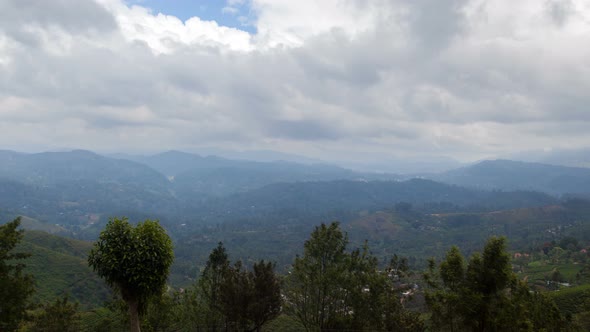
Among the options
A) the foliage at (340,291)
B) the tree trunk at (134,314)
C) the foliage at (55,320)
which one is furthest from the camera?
the foliage at (55,320)

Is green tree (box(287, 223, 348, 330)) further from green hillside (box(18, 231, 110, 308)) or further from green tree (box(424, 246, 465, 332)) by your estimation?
green hillside (box(18, 231, 110, 308))

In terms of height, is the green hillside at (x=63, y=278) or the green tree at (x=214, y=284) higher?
the green tree at (x=214, y=284)

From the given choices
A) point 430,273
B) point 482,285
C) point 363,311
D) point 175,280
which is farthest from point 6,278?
point 175,280

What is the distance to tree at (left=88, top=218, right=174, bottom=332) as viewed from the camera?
1533 cm

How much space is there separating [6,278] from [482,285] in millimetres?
26252

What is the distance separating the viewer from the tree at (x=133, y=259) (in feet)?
50.3

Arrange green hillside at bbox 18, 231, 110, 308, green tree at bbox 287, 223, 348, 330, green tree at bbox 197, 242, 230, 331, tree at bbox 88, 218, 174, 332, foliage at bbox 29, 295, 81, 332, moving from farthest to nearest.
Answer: green hillside at bbox 18, 231, 110, 308, green tree at bbox 197, 242, 230, 331, foliage at bbox 29, 295, 81, 332, green tree at bbox 287, 223, 348, 330, tree at bbox 88, 218, 174, 332

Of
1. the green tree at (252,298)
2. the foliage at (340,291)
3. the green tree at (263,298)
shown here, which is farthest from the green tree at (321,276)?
the green tree at (252,298)

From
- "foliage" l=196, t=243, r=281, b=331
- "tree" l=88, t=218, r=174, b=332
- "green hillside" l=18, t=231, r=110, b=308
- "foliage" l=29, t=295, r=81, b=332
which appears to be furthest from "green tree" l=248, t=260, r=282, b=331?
"green hillside" l=18, t=231, r=110, b=308

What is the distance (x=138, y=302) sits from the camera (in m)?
A: 16.5

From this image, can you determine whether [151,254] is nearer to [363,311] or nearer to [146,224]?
[146,224]

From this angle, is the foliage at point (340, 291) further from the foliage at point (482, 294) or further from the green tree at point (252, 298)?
the foliage at point (482, 294)

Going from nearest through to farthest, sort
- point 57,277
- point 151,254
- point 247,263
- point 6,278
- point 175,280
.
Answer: point 151,254, point 6,278, point 57,277, point 175,280, point 247,263

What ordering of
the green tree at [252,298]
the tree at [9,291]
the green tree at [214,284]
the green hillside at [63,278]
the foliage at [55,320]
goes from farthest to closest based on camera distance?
the green hillside at [63,278] → the green tree at [214,284] → the foliage at [55,320] → the green tree at [252,298] → the tree at [9,291]
